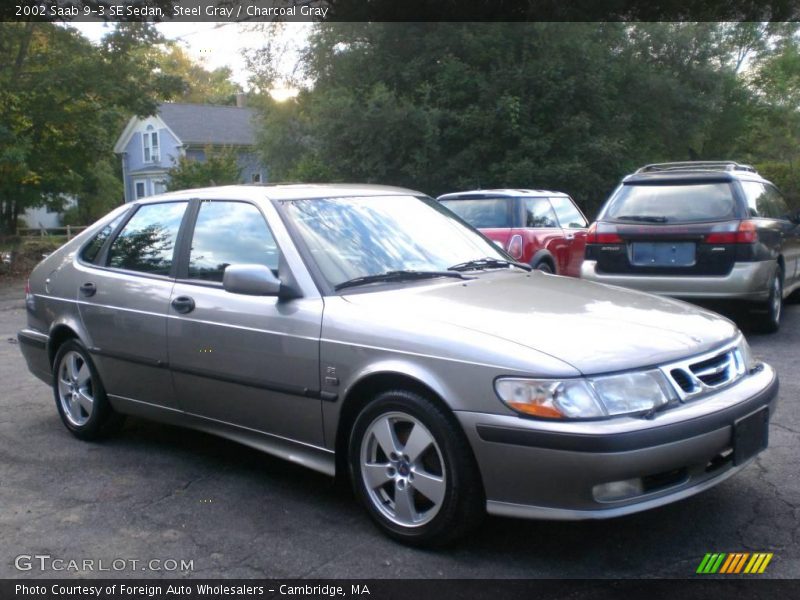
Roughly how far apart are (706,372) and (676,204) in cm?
493

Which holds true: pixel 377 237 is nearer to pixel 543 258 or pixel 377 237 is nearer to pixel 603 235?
pixel 603 235

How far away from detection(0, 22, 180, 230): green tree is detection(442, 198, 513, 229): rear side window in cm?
1151

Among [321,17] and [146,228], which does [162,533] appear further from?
[321,17]

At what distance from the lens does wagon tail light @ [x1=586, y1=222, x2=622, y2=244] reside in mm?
8438

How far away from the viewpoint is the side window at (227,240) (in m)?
4.48

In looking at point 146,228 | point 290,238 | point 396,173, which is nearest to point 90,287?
point 146,228

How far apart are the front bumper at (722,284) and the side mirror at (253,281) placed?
16.6ft

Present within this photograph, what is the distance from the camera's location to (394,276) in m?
4.30

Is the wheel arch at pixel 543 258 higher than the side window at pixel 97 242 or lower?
lower

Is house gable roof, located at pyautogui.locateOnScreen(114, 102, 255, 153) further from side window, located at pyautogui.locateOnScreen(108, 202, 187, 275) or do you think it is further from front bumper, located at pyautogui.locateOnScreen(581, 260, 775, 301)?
side window, located at pyautogui.locateOnScreen(108, 202, 187, 275)

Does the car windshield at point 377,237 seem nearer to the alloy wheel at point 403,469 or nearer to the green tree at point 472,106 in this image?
the alloy wheel at point 403,469

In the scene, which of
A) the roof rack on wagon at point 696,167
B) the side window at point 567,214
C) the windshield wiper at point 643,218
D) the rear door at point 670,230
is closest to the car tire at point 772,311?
the rear door at point 670,230

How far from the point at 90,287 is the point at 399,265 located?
7.14 feet

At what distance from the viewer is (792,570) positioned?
337 cm
